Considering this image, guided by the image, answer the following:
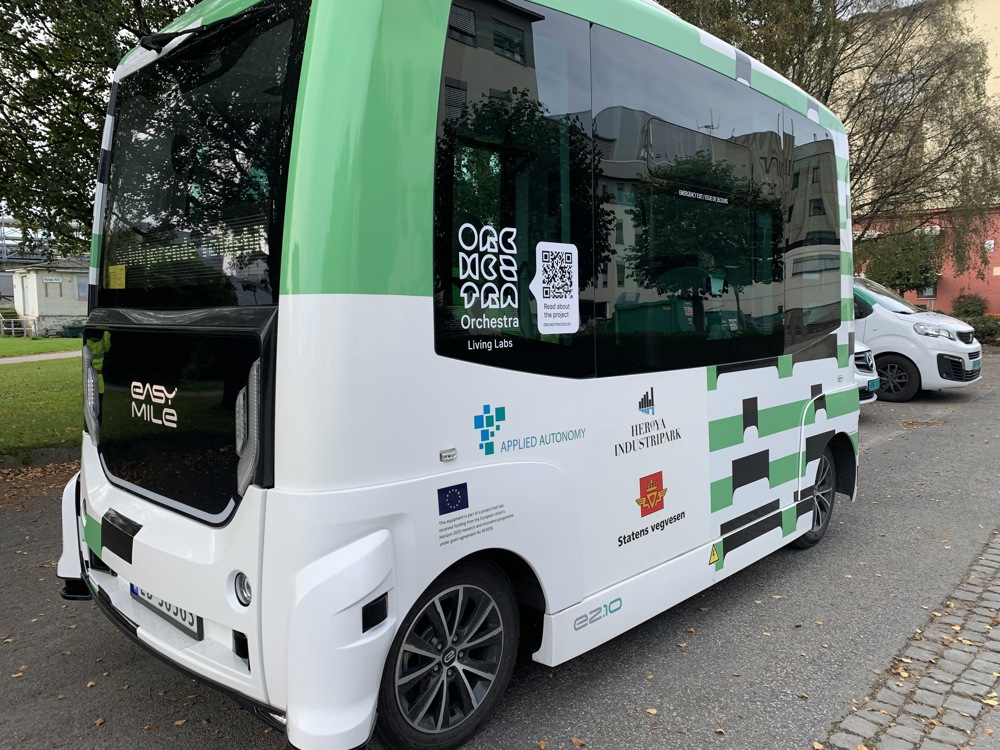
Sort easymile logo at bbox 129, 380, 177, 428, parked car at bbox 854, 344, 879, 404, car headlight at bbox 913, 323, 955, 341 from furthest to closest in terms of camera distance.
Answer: car headlight at bbox 913, 323, 955, 341 → parked car at bbox 854, 344, 879, 404 → easymile logo at bbox 129, 380, 177, 428

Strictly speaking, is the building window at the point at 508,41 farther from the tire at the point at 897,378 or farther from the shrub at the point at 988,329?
the shrub at the point at 988,329

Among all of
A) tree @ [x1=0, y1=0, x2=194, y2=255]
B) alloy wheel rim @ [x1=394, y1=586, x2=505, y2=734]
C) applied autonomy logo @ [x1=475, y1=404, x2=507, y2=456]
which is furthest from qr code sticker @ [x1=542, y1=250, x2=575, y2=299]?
tree @ [x1=0, y1=0, x2=194, y2=255]

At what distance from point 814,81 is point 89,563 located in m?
16.8

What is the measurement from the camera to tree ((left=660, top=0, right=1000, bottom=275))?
1584 cm

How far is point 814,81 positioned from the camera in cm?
1567

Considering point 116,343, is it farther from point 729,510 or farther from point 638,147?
point 729,510

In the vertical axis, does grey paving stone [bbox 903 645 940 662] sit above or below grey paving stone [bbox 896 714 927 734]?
above

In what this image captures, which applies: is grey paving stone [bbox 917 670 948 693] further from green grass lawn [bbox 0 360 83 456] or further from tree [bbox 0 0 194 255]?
green grass lawn [bbox 0 360 83 456]

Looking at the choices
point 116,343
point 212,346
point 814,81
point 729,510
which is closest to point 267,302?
point 212,346

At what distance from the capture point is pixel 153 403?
2881 millimetres

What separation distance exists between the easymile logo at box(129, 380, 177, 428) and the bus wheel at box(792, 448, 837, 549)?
4268 mm

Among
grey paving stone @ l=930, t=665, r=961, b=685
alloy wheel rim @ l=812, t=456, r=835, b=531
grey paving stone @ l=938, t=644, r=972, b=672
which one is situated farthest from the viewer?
alloy wheel rim @ l=812, t=456, r=835, b=531

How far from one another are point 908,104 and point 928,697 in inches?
684

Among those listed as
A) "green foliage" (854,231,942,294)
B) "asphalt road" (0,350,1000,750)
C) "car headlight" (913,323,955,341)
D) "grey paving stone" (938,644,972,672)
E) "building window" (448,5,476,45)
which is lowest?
"grey paving stone" (938,644,972,672)
